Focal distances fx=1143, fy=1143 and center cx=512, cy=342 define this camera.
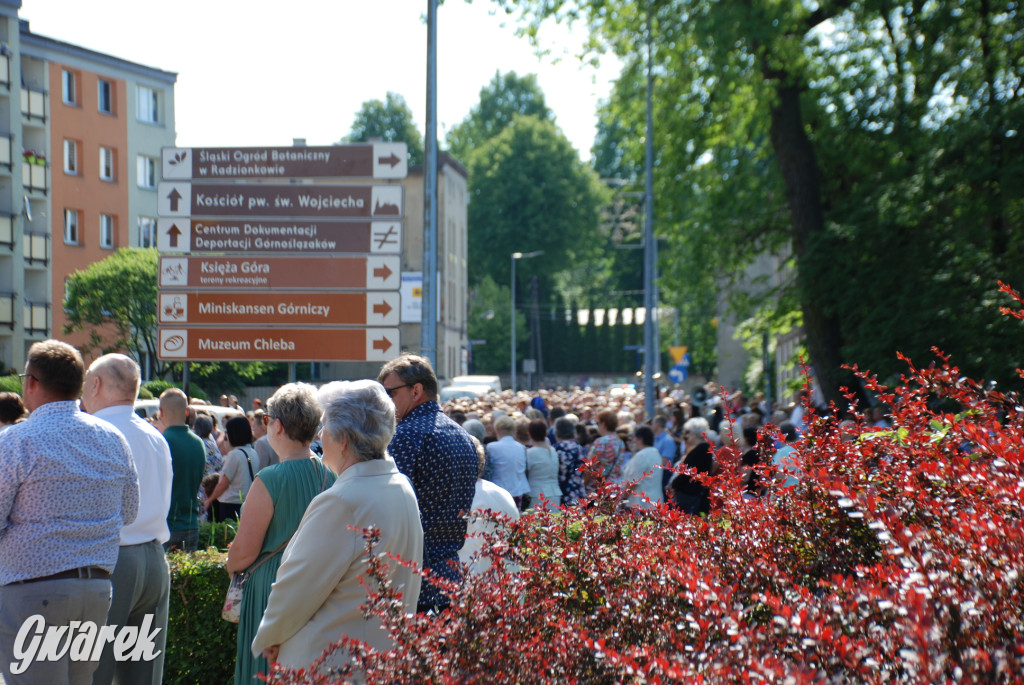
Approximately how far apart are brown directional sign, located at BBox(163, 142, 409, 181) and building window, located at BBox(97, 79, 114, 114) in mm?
34567

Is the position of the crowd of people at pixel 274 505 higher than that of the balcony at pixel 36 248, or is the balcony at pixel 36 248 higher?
the balcony at pixel 36 248

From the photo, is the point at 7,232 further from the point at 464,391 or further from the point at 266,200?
the point at 266,200

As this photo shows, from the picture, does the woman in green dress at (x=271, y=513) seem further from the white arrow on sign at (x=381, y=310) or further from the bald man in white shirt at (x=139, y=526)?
the white arrow on sign at (x=381, y=310)

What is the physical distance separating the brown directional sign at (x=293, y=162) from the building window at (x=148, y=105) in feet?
117

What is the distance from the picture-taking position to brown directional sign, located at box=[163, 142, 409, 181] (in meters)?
A: 11.8

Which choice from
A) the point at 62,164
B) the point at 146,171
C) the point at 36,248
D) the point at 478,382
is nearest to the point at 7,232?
the point at 36,248

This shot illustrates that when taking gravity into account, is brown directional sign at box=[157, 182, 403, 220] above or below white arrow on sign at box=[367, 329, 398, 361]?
above

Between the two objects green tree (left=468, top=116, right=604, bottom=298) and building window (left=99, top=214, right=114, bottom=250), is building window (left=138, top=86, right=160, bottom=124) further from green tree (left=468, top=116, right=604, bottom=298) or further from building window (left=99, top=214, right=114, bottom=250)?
green tree (left=468, top=116, right=604, bottom=298)

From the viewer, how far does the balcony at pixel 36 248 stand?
38719 mm

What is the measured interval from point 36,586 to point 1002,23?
17.7 meters

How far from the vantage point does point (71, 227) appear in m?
43.0

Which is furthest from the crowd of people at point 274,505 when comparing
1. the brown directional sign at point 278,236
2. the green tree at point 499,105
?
the green tree at point 499,105

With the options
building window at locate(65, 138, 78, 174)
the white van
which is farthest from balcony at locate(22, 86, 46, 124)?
the white van

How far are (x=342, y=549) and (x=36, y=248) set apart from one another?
3906 centimetres
